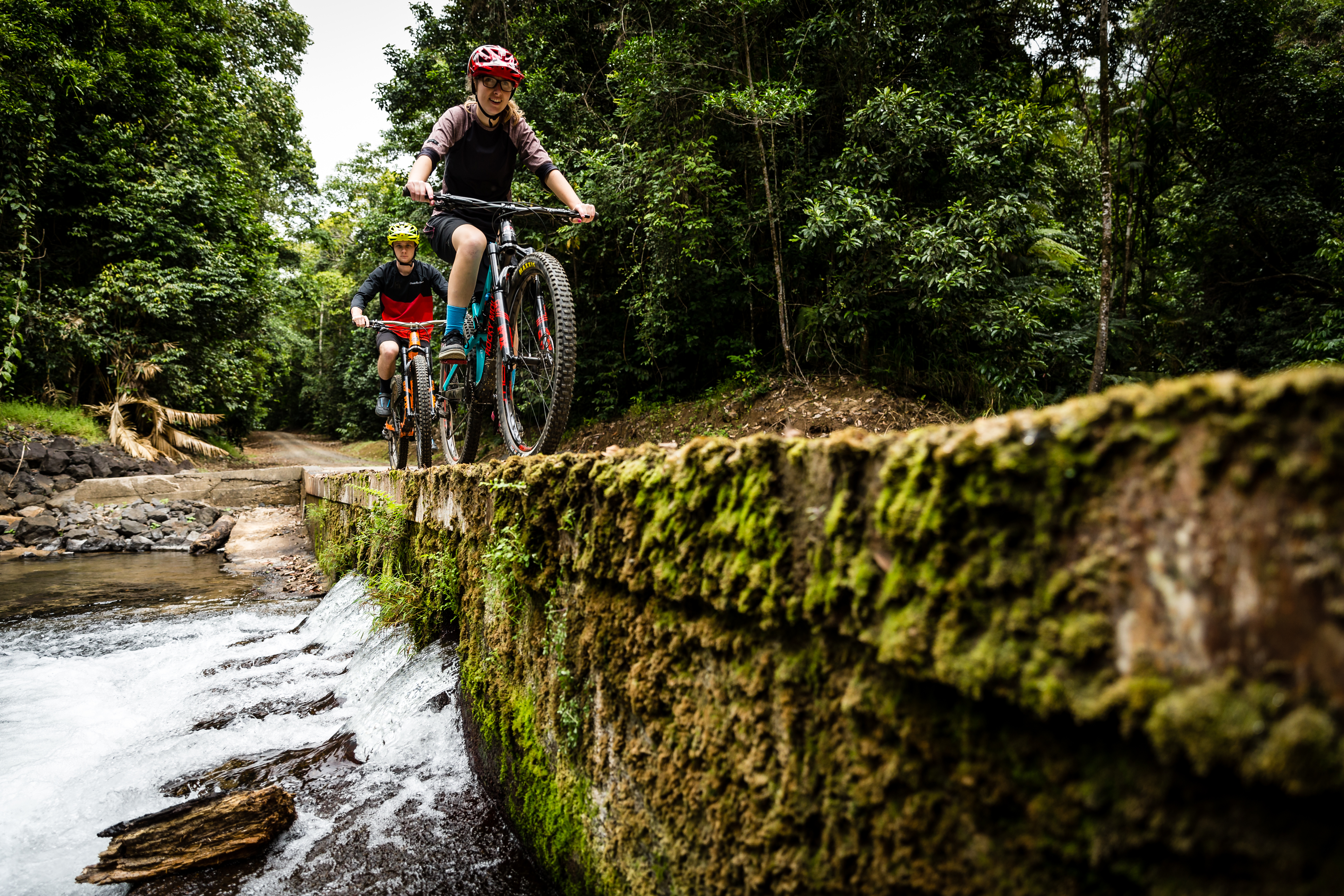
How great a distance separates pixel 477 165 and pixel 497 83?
468mm

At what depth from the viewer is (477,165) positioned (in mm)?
3775

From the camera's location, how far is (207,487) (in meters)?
11.7

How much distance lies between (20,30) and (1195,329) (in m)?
25.1

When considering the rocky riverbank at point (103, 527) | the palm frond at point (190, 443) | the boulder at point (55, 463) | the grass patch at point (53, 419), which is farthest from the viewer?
the palm frond at point (190, 443)

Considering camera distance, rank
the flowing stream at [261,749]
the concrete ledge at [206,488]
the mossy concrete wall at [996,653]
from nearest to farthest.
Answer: the mossy concrete wall at [996,653]
the flowing stream at [261,749]
the concrete ledge at [206,488]

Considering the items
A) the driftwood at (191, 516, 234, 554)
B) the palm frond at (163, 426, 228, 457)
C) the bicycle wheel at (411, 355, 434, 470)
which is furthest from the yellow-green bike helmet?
the palm frond at (163, 426, 228, 457)

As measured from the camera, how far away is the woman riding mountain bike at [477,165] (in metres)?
3.45

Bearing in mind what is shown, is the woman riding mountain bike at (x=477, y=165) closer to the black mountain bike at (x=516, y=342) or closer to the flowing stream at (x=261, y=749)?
the black mountain bike at (x=516, y=342)

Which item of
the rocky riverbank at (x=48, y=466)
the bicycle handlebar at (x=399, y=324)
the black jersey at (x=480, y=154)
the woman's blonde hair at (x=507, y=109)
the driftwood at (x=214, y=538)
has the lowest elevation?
the driftwood at (x=214, y=538)

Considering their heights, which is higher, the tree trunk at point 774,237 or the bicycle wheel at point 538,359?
the tree trunk at point 774,237

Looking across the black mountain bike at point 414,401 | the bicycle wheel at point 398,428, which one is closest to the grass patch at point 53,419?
the bicycle wheel at point 398,428

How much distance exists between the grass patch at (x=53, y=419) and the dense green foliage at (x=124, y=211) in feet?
2.14

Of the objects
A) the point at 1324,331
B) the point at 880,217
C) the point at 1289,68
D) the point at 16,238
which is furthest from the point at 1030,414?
the point at 16,238

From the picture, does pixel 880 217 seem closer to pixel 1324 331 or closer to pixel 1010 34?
pixel 1010 34
